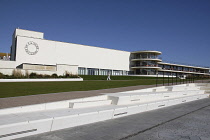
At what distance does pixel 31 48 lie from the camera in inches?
1638

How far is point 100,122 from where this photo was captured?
6.52m

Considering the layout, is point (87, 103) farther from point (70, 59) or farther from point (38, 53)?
point (70, 59)

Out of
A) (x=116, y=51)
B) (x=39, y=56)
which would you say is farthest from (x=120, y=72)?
(x=39, y=56)

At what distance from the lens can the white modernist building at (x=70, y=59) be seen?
32975mm

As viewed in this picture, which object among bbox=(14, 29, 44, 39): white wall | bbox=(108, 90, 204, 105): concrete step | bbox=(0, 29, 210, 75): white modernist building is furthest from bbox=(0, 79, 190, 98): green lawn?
bbox=(14, 29, 44, 39): white wall

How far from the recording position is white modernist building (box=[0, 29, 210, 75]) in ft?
108

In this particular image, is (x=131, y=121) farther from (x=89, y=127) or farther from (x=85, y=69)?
(x=85, y=69)

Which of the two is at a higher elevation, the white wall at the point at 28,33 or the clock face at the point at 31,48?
the white wall at the point at 28,33

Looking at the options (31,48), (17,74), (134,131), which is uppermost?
(31,48)

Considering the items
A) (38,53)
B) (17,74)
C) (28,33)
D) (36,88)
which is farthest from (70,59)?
(36,88)

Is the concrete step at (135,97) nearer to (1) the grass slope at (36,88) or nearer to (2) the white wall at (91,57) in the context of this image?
(1) the grass slope at (36,88)

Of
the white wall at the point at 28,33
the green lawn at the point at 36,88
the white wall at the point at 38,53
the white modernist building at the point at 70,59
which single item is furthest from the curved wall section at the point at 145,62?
the green lawn at the point at 36,88

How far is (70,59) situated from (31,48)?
10.2 m

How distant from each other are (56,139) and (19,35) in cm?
4201
